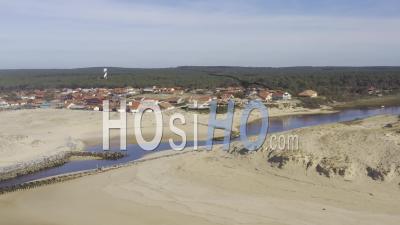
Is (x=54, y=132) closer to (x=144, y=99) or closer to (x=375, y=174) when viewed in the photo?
(x=144, y=99)

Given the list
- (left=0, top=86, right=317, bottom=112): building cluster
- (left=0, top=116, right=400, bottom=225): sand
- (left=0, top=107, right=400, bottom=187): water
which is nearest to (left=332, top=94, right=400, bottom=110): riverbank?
(left=0, top=107, right=400, bottom=187): water

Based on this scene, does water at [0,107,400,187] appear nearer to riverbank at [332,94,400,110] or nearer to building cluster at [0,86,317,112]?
riverbank at [332,94,400,110]

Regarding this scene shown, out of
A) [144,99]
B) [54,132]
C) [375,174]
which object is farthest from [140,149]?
[144,99]

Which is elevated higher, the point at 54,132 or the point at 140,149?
the point at 140,149

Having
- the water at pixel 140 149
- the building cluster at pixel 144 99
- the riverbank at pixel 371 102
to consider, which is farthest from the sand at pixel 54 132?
the riverbank at pixel 371 102

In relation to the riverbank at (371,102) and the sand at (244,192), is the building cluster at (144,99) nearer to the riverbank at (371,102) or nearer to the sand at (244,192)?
the riverbank at (371,102)

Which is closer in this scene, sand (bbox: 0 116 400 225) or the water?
sand (bbox: 0 116 400 225)

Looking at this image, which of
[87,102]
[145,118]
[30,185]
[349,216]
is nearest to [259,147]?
[349,216]

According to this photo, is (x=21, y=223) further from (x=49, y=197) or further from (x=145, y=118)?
(x=145, y=118)

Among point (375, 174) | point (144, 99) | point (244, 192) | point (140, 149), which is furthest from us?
point (144, 99)
